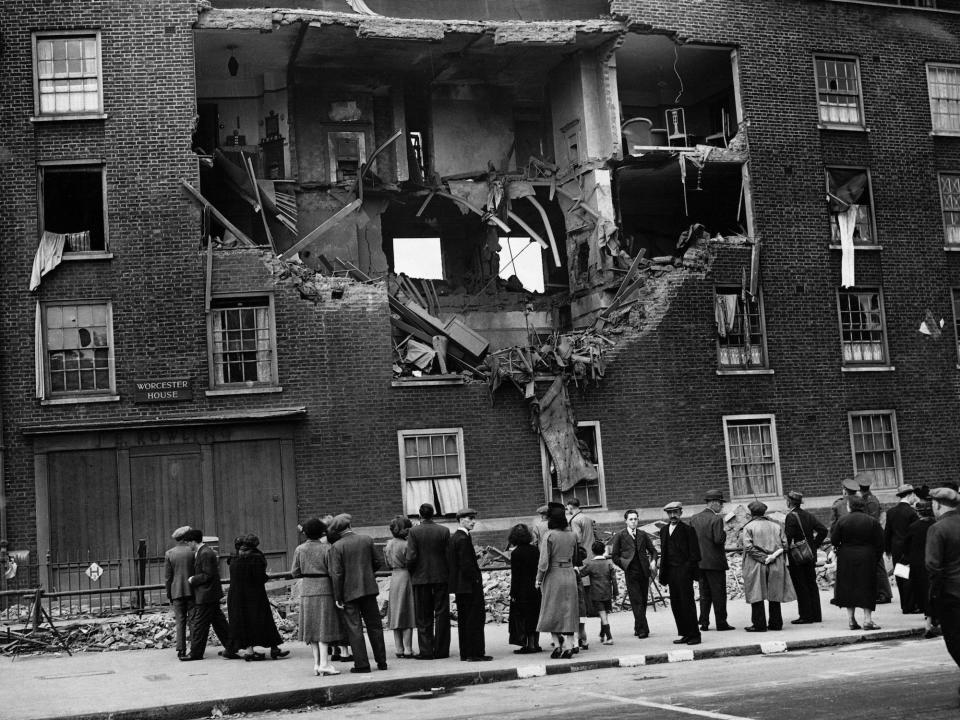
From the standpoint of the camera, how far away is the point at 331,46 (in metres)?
26.3

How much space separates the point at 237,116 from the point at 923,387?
16.6 meters

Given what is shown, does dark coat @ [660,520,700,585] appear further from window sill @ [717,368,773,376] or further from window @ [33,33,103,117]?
window @ [33,33,103,117]

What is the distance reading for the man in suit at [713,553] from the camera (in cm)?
1611

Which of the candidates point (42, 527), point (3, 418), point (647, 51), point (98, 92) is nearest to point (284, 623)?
point (42, 527)

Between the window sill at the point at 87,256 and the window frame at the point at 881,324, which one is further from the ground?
the window sill at the point at 87,256

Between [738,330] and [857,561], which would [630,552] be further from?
[738,330]

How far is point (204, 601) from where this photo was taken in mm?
15617

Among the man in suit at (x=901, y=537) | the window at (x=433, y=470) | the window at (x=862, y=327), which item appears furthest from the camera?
the window at (x=862, y=327)

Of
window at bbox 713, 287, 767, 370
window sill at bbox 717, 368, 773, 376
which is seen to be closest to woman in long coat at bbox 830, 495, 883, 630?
window sill at bbox 717, 368, 773, 376

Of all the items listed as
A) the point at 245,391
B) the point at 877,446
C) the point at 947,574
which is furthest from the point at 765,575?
the point at 877,446

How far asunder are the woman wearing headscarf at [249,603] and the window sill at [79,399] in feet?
27.1

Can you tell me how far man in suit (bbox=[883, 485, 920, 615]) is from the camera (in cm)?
1631

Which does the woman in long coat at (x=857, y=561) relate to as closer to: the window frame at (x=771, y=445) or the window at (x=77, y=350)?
the window frame at (x=771, y=445)

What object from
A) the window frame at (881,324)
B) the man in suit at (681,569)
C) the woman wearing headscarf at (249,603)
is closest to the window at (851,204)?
the window frame at (881,324)
